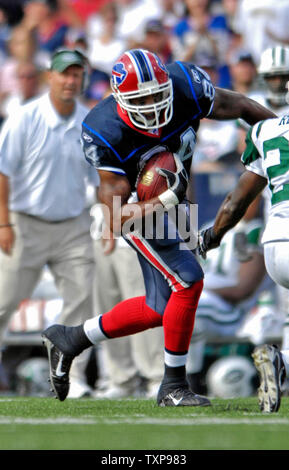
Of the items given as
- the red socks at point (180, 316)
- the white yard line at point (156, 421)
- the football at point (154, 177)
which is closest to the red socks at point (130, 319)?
the red socks at point (180, 316)

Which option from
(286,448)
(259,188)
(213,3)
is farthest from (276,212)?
(213,3)

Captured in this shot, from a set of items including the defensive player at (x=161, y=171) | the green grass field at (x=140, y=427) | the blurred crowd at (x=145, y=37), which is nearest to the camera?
the green grass field at (x=140, y=427)

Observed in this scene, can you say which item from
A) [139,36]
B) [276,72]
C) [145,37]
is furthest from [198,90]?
[139,36]

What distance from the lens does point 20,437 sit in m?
3.90

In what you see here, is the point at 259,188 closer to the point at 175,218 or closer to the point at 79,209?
the point at 175,218

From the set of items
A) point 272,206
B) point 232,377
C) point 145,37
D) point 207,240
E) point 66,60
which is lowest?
point 232,377

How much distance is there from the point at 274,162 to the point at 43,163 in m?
2.28

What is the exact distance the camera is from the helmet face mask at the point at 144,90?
15.9ft

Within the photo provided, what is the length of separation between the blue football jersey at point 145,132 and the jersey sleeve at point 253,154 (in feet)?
1.45

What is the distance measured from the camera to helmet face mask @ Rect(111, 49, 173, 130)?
4.86 meters

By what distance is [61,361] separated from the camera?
527cm

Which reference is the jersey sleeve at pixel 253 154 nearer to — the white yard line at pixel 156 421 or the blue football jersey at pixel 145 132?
the blue football jersey at pixel 145 132

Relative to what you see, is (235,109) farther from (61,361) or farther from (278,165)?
(61,361)

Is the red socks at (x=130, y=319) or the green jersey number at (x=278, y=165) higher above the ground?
the green jersey number at (x=278, y=165)
